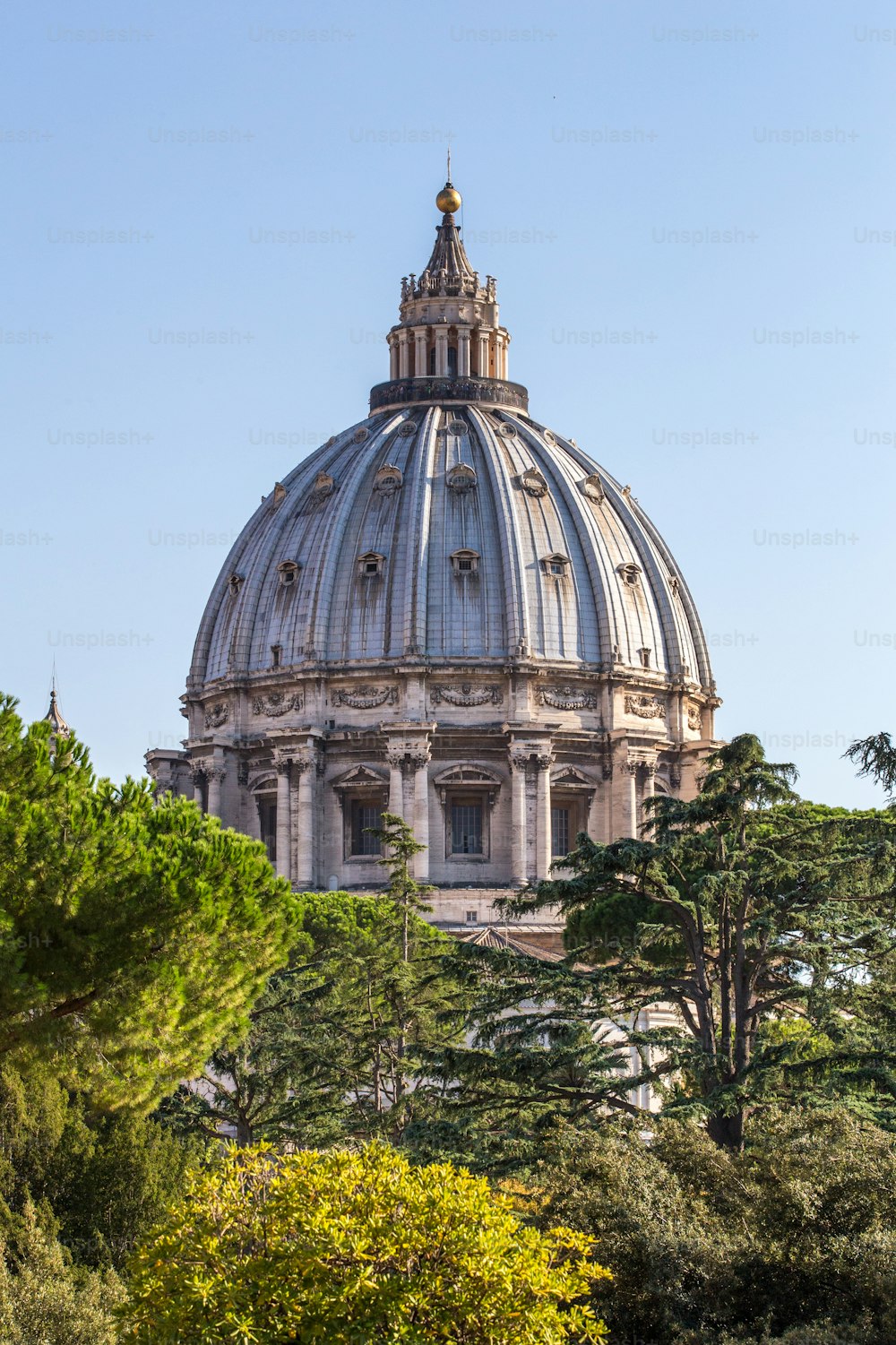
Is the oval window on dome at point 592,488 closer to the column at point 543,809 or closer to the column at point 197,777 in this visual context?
the column at point 543,809

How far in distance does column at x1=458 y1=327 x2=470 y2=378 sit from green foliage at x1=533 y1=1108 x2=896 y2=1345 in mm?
60771

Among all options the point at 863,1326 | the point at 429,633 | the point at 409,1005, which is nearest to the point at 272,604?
the point at 429,633

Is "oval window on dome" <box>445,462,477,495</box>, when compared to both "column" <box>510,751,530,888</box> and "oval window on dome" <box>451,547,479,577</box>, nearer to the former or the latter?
"oval window on dome" <box>451,547,479,577</box>

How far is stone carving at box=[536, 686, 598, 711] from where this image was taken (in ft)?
228

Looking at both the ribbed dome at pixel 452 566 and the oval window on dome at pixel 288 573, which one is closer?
the ribbed dome at pixel 452 566

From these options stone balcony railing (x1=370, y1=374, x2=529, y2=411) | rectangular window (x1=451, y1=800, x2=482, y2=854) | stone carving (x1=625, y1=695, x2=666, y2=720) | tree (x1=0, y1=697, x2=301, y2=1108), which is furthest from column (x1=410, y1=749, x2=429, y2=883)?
tree (x1=0, y1=697, x2=301, y2=1108)

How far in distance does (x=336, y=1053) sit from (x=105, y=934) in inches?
506

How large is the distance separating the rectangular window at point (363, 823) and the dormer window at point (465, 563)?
8813mm

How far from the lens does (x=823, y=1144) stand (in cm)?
2048

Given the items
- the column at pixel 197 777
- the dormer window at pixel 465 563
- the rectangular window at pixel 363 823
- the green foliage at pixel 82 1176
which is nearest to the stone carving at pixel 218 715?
the column at pixel 197 777

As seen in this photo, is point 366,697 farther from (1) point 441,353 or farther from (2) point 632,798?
(1) point 441,353

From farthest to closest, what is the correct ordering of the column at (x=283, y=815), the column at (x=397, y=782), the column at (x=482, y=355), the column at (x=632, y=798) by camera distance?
the column at (x=482, y=355)
the column at (x=283, y=815)
the column at (x=632, y=798)
the column at (x=397, y=782)

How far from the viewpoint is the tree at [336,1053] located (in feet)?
103

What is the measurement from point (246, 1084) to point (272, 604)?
4229cm
